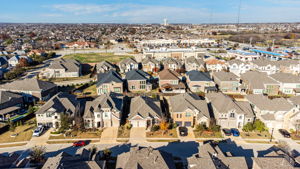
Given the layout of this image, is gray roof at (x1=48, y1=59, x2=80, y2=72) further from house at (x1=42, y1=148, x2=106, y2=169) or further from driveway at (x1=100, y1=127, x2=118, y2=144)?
house at (x1=42, y1=148, x2=106, y2=169)

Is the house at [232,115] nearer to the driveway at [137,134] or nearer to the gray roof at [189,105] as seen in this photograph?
the gray roof at [189,105]

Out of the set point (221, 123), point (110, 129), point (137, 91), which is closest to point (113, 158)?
point (110, 129)

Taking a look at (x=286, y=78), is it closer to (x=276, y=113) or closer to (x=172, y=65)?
(x=276, y=113)

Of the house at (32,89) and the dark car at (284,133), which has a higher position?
the house at (32,89)

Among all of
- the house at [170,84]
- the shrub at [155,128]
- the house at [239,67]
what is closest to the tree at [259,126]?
the shrub at [155,128]

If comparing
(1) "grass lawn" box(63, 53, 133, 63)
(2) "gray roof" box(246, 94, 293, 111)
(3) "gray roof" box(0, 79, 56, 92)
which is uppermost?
(1) "grass lawn" box(63, 53, 133, 63)

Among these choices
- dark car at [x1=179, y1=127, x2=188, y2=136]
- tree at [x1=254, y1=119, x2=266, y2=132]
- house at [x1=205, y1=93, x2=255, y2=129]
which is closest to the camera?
dark car at [x1=179, y1=127, x2=188, y2=136]

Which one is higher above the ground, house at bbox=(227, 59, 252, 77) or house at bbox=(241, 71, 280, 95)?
house at bbox=(227, 59, 252, 77)

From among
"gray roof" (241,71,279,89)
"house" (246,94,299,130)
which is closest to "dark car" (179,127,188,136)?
"house" (246,94,299,130)
